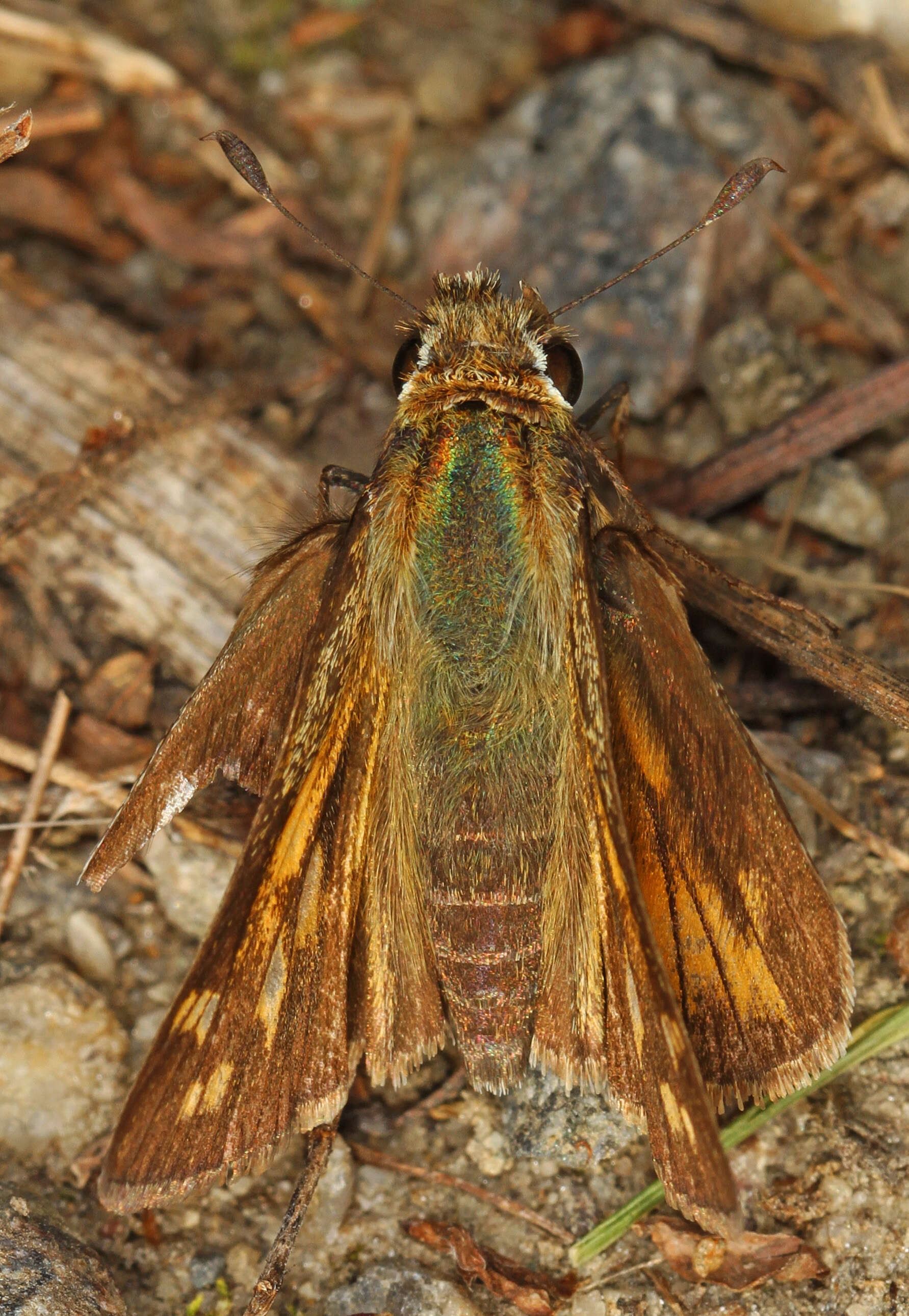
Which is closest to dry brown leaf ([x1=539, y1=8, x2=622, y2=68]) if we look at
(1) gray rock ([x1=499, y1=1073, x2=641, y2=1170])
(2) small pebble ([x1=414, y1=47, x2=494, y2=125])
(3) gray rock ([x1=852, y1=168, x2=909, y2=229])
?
(2) small pebble ([x1=414, y1=47, x2=494, y2=125])

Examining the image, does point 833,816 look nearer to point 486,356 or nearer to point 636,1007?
point 636,1007

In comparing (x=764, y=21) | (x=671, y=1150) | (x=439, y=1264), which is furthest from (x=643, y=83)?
(x=439, y=1264)

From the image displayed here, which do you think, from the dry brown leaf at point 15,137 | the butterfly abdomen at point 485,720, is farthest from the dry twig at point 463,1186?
the dry brown leaf at point 15,137

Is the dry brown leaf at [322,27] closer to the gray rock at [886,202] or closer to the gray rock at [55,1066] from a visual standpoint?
the gray rock at [886,202]

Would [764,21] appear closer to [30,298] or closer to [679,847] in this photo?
[30,298]

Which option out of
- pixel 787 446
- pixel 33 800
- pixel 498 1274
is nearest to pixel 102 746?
pixel 33 800

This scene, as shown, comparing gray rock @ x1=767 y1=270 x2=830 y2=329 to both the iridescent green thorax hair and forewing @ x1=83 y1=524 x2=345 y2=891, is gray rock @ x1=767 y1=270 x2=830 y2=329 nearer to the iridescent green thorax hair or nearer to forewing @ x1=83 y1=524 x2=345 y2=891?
the iridescent green thorax hair
